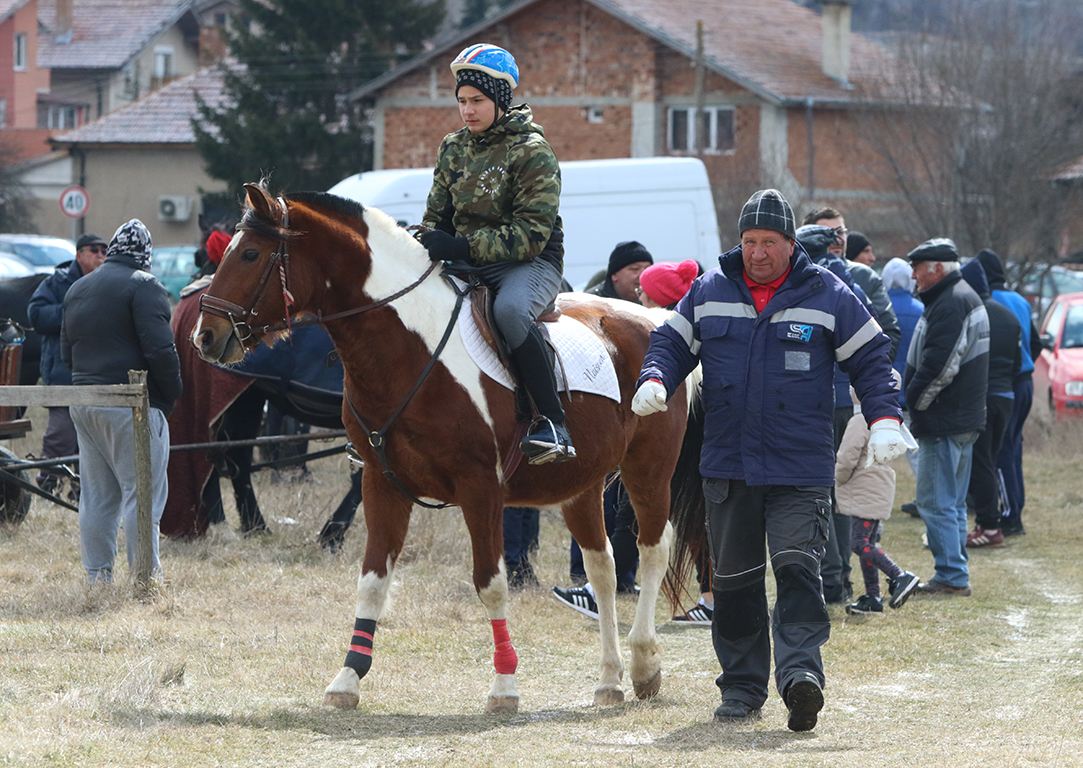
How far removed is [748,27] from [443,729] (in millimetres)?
40933

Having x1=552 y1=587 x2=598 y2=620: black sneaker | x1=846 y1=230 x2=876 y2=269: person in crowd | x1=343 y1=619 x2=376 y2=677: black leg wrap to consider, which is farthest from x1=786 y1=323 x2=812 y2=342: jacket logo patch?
x1=846 y1=230 x2=876 y2=269: person in crowd

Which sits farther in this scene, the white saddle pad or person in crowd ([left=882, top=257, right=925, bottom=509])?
person in crowd ([left=882, top=257, right=925, bottom=509])

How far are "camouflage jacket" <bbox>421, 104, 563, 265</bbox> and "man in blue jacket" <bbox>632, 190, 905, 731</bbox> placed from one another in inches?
29.8

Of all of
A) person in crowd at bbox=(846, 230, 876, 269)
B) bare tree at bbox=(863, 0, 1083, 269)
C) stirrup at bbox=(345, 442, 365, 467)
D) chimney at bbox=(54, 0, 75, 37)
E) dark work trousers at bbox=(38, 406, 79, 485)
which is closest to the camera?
stirrup at bbox=(345, 442, 365, 467)

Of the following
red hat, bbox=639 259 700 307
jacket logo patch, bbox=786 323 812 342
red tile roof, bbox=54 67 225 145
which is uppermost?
red tile roof, bbox=54 67 225 145

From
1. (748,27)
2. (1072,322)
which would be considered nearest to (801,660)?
(1072,322)

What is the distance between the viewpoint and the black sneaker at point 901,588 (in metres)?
8.39

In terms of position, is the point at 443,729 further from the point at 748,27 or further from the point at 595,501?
the point at 748,27

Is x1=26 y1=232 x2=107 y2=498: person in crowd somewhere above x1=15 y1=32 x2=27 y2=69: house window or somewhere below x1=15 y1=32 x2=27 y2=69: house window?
below

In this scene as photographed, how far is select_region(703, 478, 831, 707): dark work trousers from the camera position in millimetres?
5543

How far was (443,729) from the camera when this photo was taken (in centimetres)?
547

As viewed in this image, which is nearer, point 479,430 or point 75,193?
point 479,430

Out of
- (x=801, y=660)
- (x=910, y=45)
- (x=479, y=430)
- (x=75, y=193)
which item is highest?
(x=910, y=45)

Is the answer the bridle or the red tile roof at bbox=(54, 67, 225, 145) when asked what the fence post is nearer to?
the bridle
